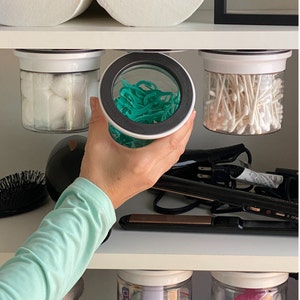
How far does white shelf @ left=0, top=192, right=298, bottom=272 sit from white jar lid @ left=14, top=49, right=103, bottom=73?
238 millimetres

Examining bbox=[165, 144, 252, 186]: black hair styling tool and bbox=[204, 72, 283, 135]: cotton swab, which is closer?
bbox=[204, 72, 283, 135]: cotton swab

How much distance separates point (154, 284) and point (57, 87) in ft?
0.99

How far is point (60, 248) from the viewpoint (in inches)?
28.5

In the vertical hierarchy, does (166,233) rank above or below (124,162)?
below

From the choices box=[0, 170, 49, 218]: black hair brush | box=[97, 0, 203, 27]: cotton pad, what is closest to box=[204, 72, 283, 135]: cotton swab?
box=[97, 0, 203, 27]: cotton pad

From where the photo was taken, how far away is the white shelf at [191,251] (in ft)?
2.81

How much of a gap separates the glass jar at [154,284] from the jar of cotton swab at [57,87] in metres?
0.22

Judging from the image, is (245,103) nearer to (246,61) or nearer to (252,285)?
(246,61)

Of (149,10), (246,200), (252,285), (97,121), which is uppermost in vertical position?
(149,10)

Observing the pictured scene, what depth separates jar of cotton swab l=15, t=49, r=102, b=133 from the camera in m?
0.85

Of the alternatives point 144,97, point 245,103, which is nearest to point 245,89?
point 245,103

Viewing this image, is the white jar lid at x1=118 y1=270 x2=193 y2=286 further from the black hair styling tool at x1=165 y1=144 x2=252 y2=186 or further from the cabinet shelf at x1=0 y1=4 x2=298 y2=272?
the black hair styling tool at x1=165 y1=144 x2=252 y2=186

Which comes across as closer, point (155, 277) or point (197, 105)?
point (155, 277)

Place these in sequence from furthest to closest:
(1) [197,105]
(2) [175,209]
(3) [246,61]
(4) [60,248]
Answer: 1. (1) [197,105]
2. (2) [175,209]
3. (3) [246,61]
4. (4) [60,248]
